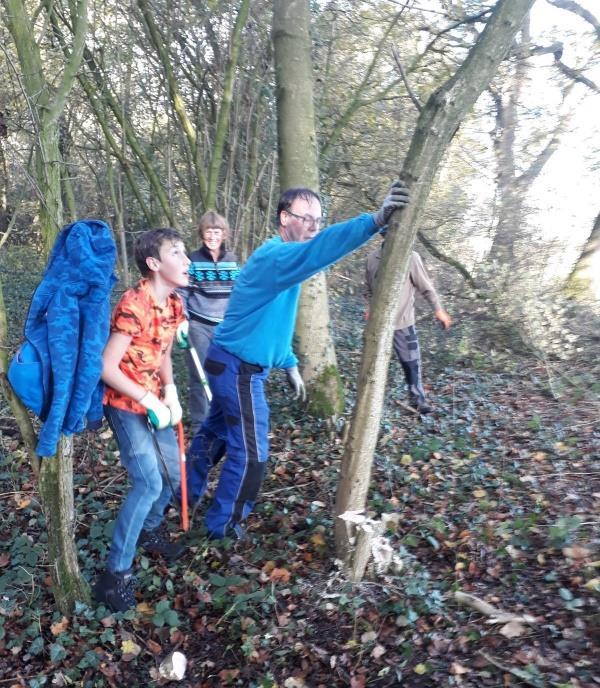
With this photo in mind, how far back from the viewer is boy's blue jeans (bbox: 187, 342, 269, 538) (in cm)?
368

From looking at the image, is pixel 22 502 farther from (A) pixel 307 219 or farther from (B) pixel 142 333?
(A) pixel 307 219

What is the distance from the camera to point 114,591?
129 inches

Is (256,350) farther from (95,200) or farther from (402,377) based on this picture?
(95,200)

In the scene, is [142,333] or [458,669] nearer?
[458,669]

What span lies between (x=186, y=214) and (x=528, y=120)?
17.3 ft

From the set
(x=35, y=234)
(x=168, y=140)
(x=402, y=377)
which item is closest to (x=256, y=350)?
(x=402, y=377)

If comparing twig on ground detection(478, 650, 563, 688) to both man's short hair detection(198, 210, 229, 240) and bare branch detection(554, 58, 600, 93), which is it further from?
bare branch detection(554, 58, 600, 93)

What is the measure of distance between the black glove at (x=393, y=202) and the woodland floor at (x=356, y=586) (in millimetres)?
1842

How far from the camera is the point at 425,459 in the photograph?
15.7 ft

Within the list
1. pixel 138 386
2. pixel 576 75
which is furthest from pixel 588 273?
pixel 138 386

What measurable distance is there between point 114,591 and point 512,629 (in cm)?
202

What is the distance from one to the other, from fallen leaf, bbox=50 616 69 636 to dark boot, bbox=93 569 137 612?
189mm

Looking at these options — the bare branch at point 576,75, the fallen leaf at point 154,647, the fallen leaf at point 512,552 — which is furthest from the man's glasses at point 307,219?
the bare branch at point 576,75

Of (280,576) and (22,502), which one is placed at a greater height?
(22,502)
